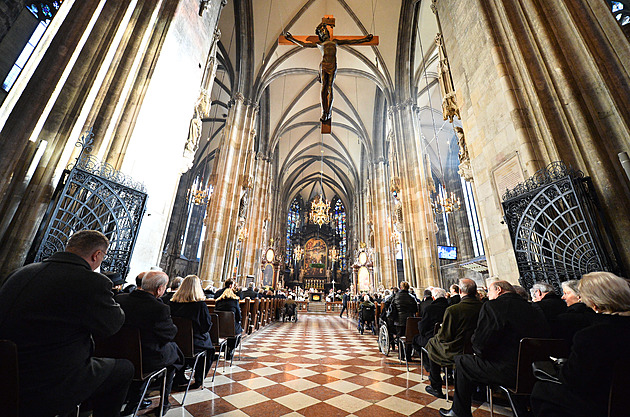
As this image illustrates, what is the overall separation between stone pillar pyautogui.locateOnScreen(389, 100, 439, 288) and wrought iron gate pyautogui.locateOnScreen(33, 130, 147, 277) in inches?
322

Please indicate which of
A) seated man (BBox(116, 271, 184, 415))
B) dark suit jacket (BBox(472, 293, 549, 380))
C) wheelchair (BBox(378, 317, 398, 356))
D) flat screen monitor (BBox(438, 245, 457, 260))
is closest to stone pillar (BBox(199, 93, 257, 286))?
wheelchair (BBox(378, 317, 398, 356))

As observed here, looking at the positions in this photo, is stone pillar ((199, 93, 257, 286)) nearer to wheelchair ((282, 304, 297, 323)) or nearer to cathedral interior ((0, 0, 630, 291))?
cathedral interior ((0, 0, 630, 291))

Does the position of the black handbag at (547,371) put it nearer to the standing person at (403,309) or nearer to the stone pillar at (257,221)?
the standing person at (403,309)

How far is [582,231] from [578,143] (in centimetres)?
121

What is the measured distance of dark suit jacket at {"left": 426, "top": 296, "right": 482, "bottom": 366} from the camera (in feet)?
7.49

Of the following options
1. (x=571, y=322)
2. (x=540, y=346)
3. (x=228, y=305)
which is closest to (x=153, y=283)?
(x=228, y=305)

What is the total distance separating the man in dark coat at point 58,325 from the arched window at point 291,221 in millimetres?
29133

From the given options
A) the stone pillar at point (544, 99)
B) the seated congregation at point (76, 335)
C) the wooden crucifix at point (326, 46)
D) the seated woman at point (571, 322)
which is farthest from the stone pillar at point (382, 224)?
the seated congregation at point (76, 335)

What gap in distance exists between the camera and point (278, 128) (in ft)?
55.7

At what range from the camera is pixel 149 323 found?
1.82 metres

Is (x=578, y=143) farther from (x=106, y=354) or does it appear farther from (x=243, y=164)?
(x=243, y=164)

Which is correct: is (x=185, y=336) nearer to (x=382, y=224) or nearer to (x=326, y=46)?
(x=326, y=46)

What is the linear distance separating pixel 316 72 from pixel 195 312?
14.6 meters

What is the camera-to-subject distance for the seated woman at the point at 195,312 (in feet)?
8.14
